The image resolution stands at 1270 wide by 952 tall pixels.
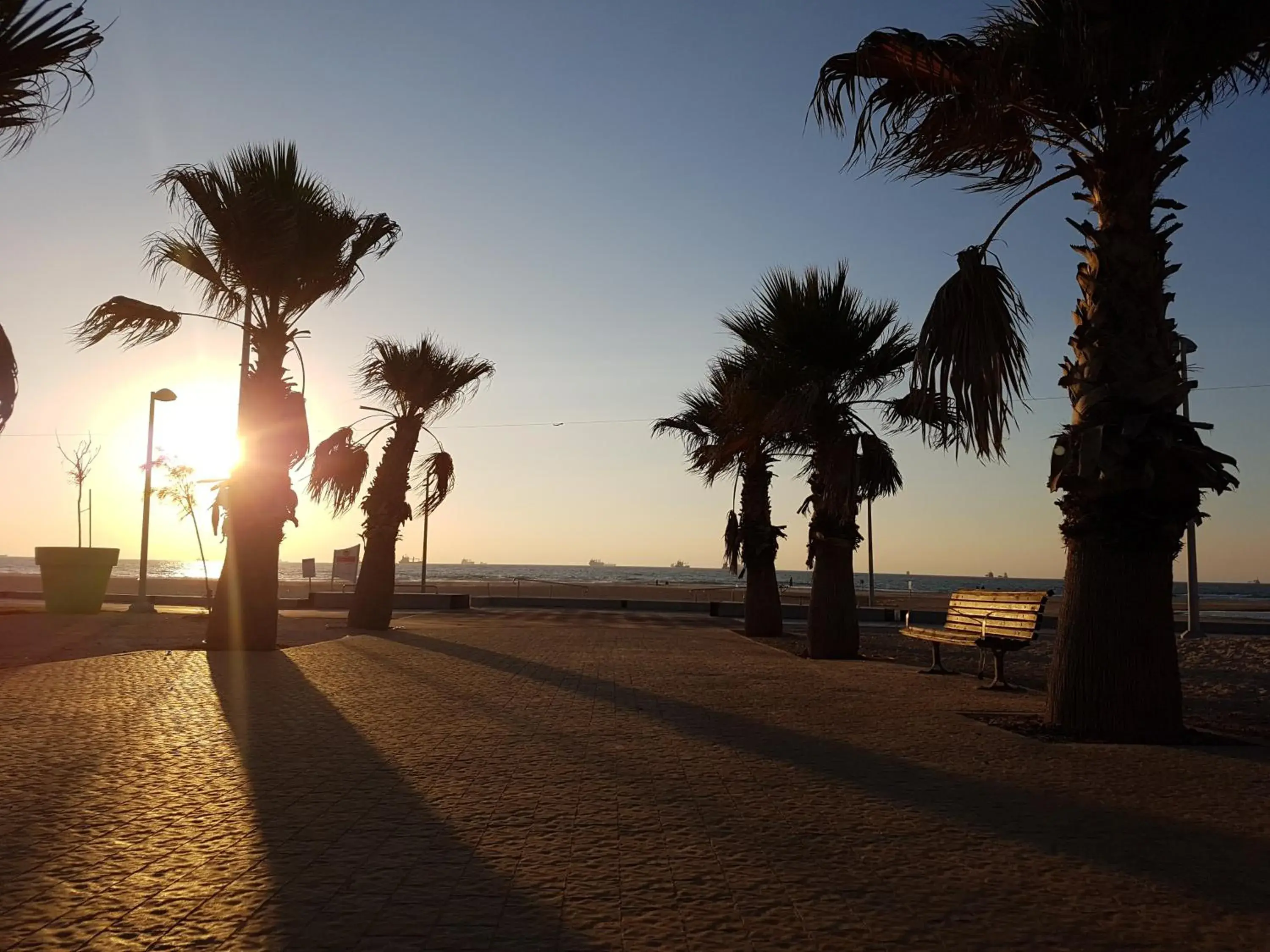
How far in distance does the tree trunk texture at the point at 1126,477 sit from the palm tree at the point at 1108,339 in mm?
11

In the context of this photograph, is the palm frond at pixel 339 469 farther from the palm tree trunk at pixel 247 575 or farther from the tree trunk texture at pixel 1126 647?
the tree trunk texture at pixel 1126 647

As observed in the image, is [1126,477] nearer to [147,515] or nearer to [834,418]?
[834,418]

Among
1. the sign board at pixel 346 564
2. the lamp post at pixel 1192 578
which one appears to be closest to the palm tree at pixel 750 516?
the lamp post at pixel 1192 578

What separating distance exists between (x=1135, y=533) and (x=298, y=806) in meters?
6.29

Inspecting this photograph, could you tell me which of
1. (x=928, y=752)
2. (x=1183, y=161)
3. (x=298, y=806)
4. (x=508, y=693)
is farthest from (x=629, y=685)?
(x=1183, y=161)

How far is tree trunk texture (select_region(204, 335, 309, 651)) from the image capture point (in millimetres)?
15414

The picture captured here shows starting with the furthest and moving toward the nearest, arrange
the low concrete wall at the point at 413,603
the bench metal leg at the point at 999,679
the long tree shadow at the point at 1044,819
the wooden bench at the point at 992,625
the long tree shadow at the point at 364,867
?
the low concrete wall at the point at 413,603
the bench metal leg at the point at 999,679
the wooden bench at the point at 992,625
the long tree shadow at the point at 1044,819
the long tree shadow at the point at 364,867

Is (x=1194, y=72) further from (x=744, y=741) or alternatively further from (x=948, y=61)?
(x=744, y=741)

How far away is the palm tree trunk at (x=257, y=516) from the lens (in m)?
15.4

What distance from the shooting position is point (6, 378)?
9250 mm

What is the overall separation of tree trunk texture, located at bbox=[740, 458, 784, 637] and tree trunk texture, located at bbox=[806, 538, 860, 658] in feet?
18.2

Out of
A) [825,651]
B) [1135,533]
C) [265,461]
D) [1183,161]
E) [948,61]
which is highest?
[948,61]

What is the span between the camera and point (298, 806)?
552 centimetres

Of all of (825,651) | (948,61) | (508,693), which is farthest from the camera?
(825,651)
